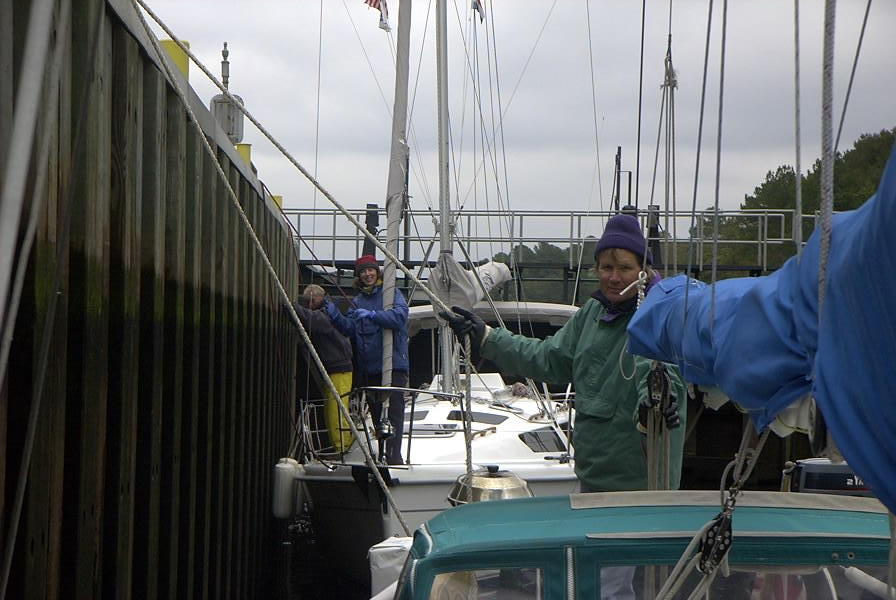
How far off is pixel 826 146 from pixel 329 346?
8.74 meters

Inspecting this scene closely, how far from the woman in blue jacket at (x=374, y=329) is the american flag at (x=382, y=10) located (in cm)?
447

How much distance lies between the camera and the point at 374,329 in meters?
9.92

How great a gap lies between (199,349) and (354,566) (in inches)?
129

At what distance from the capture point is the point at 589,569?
3385 millimetres

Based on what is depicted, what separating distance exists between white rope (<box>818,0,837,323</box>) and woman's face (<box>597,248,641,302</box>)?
2487 millimetres

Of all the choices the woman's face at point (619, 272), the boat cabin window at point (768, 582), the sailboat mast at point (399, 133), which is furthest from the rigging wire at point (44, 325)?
the sailboat mast at point (399, 133)

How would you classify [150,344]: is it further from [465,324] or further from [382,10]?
→ [382,10]

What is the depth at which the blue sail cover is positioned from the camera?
2.08 metres

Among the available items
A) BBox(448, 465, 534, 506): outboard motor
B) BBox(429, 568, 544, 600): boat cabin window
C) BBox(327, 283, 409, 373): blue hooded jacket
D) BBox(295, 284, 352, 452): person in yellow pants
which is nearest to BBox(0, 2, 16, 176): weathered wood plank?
BBox(429, 568, 544, 600): boat cabin window

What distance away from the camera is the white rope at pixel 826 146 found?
226 centimetres

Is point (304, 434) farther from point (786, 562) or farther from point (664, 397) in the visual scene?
point (786, 562)

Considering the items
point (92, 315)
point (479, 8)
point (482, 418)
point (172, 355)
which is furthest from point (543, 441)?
point (479, 8)

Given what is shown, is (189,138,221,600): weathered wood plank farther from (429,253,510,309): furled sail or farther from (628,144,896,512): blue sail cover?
A: (628,144,896,512): blue sail cover

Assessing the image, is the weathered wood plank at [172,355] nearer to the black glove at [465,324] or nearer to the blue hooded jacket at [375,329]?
the black glove at [465,324]
